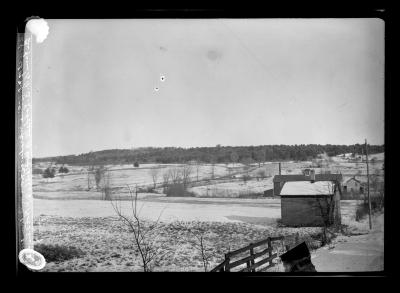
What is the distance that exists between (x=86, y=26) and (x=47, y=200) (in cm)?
79

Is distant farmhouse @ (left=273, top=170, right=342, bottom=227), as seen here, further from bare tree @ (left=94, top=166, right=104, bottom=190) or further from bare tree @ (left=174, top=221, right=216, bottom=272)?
bare tree @ (left=94, top=166, right=104, bottom=190)

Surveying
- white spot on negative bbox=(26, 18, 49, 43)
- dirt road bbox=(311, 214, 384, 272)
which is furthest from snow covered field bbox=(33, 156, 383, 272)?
white spot on negative bbox=(26, 18, 49, 43)

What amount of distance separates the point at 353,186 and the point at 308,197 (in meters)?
0.20

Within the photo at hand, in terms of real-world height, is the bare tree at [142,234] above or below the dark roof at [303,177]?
below

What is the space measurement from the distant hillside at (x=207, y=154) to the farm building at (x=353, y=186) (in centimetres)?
13

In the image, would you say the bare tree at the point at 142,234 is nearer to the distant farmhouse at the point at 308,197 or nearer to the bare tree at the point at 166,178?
the bare tree at the point at 166,178

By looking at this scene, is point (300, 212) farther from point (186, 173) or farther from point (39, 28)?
point (39, 28)

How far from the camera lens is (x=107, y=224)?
161cm

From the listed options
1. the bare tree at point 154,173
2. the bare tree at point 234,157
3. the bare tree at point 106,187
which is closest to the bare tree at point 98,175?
the bare tree at point 106,187

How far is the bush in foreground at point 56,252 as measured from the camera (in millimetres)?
1593

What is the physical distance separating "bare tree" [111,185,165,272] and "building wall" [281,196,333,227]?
0.57 meters

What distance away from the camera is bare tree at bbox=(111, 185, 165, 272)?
1.60 m
